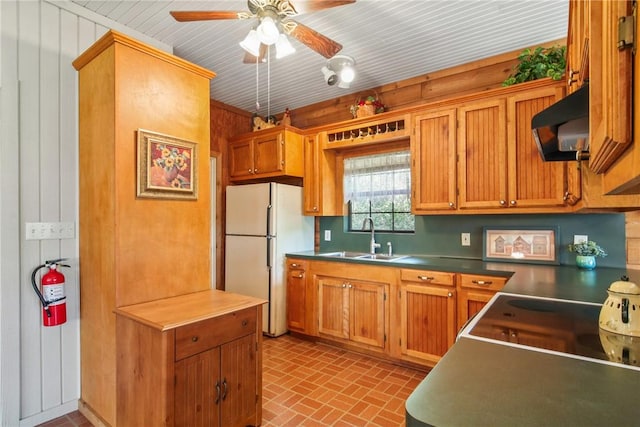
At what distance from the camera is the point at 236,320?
6.19ft

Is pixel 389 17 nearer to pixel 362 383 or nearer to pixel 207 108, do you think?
pixel 207 108

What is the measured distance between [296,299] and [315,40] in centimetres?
251

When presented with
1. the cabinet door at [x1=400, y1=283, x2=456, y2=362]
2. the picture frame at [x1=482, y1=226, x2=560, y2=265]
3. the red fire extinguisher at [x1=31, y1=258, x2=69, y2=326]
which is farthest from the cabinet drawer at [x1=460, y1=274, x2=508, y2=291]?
the red fire extinguisher at [x1=31, y1=258, x2=69, y2=326]

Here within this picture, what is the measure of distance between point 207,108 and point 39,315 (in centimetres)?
180

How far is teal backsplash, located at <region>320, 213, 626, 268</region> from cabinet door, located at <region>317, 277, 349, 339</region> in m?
0.68

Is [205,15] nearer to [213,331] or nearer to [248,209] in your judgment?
[213,331]

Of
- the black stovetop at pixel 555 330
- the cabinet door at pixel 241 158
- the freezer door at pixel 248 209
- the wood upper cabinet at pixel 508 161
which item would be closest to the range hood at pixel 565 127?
the black stovetop at pixel 555 330

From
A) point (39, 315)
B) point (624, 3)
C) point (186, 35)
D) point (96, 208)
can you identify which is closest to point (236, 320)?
point (96, 208)

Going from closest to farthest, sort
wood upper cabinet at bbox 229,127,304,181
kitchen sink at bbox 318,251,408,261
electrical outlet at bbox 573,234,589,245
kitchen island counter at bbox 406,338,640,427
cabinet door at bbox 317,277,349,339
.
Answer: kitchen island counter at bbox 406,338,640,427 < electrical outlet at bbox 573,234,589,245 < cabinet door at bbox 317,277,349,339 < kitchen sink at bbox 318,251,408,261 < wood upper cabinet at bbox 229,127,304,181

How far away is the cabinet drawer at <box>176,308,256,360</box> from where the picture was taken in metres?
1.64

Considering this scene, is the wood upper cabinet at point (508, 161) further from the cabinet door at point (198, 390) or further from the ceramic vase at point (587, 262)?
the cabinet door at point (198, 390)

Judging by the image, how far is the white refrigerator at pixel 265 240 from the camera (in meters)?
3.52

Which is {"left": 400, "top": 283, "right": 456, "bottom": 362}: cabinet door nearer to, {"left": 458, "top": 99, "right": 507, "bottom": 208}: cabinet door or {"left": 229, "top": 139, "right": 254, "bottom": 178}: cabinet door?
{"left": 458, "top": 99, "right": 507, "bottom": 208}: cabinet door

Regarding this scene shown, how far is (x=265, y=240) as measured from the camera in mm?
3547
